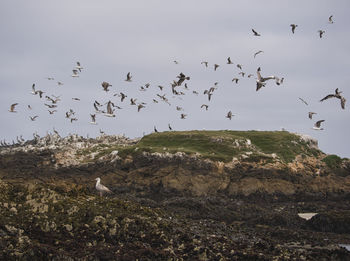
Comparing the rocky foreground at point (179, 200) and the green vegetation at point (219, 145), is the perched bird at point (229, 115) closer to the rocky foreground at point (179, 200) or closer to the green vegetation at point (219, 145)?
the rocky foreground at point (179, 200)

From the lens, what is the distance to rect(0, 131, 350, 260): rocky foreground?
18953mm

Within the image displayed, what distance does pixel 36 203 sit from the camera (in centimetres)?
2133

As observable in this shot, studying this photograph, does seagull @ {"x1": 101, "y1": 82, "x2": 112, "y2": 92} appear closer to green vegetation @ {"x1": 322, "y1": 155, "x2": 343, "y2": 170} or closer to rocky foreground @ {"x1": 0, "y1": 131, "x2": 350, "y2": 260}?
rocky foreground @ {"x1": 0, "y1": 131, "x2": 350, "y2": 260}

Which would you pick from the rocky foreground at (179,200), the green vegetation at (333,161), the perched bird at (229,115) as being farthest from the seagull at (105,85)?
the green vegetation at (333,161)

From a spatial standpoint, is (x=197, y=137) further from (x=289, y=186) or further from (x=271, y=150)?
(x=289, y=186)

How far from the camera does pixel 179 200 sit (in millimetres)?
38969

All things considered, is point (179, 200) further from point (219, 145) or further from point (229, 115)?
point (219, 145)

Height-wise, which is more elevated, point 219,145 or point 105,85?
point 105,85

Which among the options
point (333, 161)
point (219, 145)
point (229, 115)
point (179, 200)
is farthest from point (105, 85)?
point (333, 161)

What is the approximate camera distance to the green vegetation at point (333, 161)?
53.7m

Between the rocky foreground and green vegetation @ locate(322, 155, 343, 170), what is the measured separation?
13cm

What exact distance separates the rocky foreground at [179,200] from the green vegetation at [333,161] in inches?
5.3

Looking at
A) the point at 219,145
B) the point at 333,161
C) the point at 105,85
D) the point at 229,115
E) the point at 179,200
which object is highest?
the point at 105,85

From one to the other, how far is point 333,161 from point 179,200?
26308 mm
